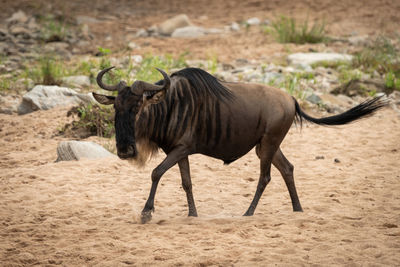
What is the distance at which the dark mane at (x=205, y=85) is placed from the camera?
245 inches

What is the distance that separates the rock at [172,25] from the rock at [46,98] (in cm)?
707

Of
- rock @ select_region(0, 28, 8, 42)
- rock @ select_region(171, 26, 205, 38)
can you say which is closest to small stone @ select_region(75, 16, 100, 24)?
rock @ select_region(0, 28, 8, 42)

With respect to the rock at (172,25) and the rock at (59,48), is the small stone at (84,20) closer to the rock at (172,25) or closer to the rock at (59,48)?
the rock at (172,25)

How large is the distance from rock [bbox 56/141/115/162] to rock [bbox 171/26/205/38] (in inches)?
365

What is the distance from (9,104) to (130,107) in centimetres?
637

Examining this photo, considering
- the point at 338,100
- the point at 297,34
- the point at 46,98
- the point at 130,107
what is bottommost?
the point at 338,100

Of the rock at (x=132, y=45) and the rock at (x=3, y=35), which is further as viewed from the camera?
the rock at (x=3, y=35)

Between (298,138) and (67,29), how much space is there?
33.3ft

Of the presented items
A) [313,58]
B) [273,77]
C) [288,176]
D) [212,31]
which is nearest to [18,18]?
[212,31]

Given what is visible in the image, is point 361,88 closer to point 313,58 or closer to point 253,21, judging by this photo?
point 313,58

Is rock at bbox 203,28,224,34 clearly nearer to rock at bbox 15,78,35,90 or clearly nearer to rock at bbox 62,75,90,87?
rock at bbox 62,75,90,87

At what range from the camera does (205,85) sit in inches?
246

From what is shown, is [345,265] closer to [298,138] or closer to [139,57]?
[298,138]

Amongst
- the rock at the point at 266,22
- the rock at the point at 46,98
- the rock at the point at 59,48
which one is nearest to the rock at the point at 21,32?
the rock at the point at 59,48
